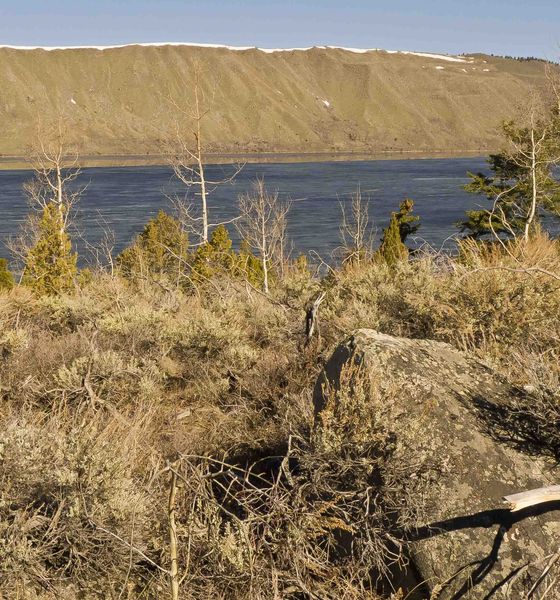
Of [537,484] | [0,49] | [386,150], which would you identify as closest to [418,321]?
[537,484]

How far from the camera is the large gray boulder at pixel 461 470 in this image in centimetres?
284

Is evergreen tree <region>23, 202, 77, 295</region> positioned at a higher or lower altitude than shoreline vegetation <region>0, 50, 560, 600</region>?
lower

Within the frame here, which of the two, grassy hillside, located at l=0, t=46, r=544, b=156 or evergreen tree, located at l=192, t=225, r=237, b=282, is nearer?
evergreen tree, located at l=192, t=225, r=237, b=282

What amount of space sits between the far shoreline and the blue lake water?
29.7 ft

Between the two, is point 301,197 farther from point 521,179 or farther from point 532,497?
point 532,497

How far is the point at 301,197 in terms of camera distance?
226ft

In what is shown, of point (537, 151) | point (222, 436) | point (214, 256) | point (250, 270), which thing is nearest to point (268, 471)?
point (222, 436)

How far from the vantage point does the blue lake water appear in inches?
1833

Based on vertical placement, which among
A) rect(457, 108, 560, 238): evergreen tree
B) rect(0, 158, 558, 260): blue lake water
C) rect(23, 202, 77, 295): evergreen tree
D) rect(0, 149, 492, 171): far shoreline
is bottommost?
rect(0, 149, 492, 171): far shoreline

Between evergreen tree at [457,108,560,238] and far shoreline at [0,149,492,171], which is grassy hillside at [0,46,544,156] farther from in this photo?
evergreen tree at [457,108,560,238]

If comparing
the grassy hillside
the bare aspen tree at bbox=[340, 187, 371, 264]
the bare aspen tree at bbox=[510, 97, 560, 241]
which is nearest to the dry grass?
the bare aspen tree at bbox=[340, 187, 371, 264]

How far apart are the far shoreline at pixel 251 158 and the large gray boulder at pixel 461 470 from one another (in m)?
115

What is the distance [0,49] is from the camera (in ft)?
643

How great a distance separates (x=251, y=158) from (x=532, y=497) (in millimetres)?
141945
